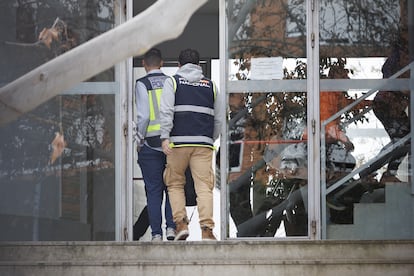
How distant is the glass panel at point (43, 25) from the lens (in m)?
12.0

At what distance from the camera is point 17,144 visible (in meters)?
12.0

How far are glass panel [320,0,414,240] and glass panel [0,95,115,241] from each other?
199 cm

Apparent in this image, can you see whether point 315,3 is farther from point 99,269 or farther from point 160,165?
point 99,269

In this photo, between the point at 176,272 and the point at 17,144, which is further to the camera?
the point at 17,144

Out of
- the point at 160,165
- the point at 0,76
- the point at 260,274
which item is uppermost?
the point at 0,76

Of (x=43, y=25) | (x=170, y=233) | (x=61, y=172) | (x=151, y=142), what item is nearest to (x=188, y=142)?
(x=151, y=142)

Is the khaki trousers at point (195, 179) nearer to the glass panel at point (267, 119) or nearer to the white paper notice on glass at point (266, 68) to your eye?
the glass panel at point (267, 119)

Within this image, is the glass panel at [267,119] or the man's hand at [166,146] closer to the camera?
the man's hand at [166,146]

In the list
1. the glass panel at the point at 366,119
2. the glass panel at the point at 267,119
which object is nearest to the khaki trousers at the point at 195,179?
the glass panel at the point at 267,119

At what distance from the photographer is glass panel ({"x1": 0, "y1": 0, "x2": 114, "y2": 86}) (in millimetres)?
12047

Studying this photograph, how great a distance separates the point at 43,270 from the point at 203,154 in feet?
6.02

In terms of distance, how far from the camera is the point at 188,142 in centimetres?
1130

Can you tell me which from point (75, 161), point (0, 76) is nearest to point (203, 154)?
point (75, 161)

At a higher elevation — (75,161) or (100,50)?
(100,50)
